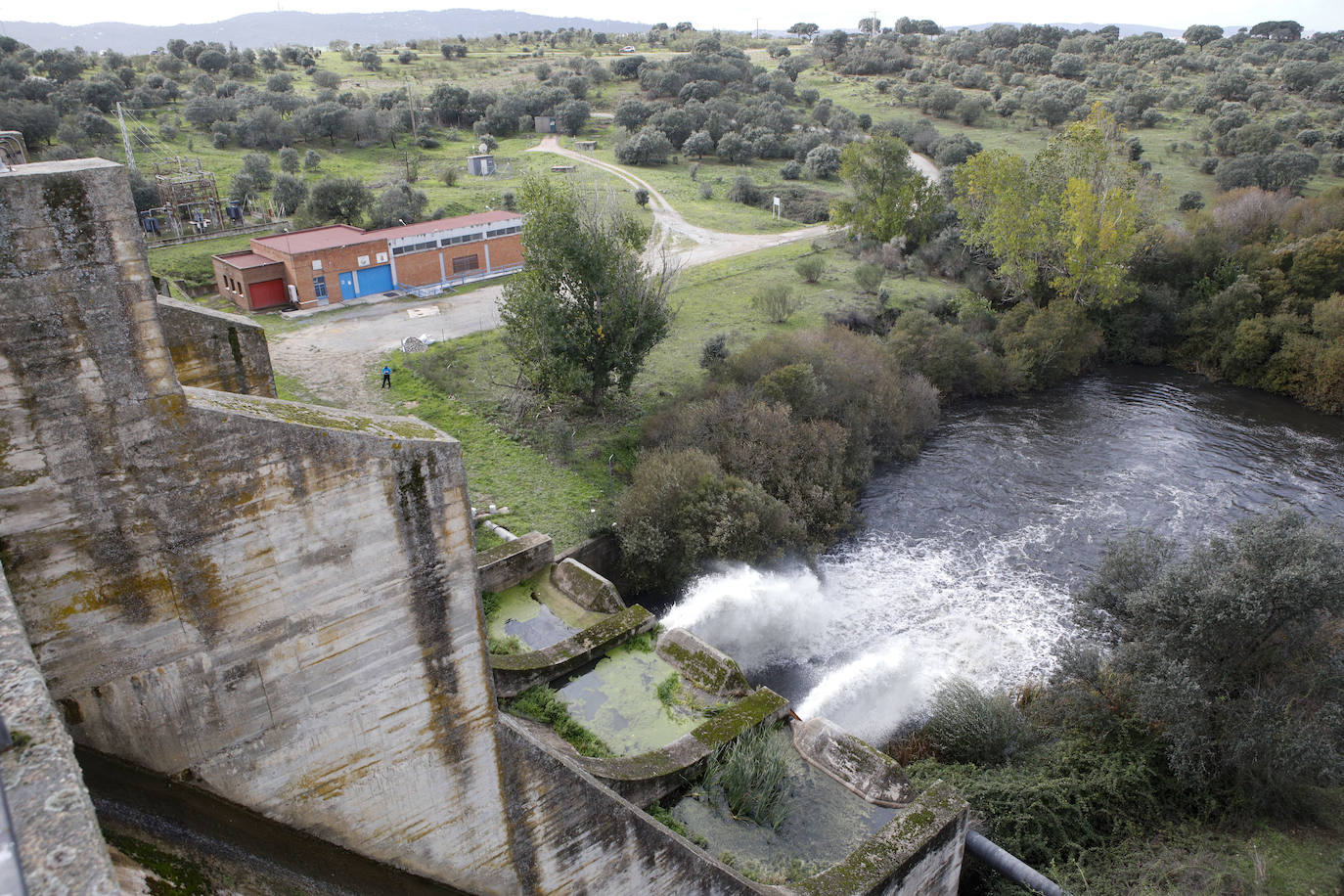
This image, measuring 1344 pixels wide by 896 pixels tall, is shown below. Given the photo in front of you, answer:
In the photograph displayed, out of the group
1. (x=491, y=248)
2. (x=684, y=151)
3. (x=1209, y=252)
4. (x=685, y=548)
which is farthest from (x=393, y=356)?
(x=684, y=151)

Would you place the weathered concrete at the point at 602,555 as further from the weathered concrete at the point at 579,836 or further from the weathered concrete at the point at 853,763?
the weathered concrete at the point at 579,836

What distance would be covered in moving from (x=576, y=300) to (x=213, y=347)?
14992mm

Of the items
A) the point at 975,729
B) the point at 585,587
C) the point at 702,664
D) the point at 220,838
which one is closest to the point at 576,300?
the point at 585,587

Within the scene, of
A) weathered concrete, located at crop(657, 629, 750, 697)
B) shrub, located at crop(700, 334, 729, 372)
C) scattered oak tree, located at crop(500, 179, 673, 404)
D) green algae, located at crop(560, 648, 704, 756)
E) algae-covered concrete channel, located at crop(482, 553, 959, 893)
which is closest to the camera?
algae-covered concrete channel, located at crop(482, 553, 959, 893)

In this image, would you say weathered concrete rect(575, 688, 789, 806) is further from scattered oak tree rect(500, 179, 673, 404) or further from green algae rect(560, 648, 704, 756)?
scattered oak tree rect(500, 179, 673, 404)

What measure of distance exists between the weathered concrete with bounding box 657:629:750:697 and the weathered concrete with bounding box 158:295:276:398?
8273 mm

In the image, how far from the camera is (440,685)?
730cm

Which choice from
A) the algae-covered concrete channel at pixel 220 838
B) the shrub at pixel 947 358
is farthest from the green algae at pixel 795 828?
the shrub at pixel 947 358

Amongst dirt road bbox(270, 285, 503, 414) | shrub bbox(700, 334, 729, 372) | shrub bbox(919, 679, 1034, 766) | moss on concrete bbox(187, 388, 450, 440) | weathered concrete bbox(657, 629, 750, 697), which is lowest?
shrub bbox(919, 679, 1034, 766)

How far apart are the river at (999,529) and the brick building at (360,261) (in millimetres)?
19827

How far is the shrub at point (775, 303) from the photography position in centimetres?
3334

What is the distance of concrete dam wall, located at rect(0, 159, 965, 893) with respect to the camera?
5.28 m

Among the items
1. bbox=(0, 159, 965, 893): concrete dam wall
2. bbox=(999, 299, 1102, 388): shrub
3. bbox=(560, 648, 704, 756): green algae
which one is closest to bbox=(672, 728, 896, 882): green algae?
bbox=(560, 648, 704, 756): green algae

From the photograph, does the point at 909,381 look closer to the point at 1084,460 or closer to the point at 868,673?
the point at 1084,460
